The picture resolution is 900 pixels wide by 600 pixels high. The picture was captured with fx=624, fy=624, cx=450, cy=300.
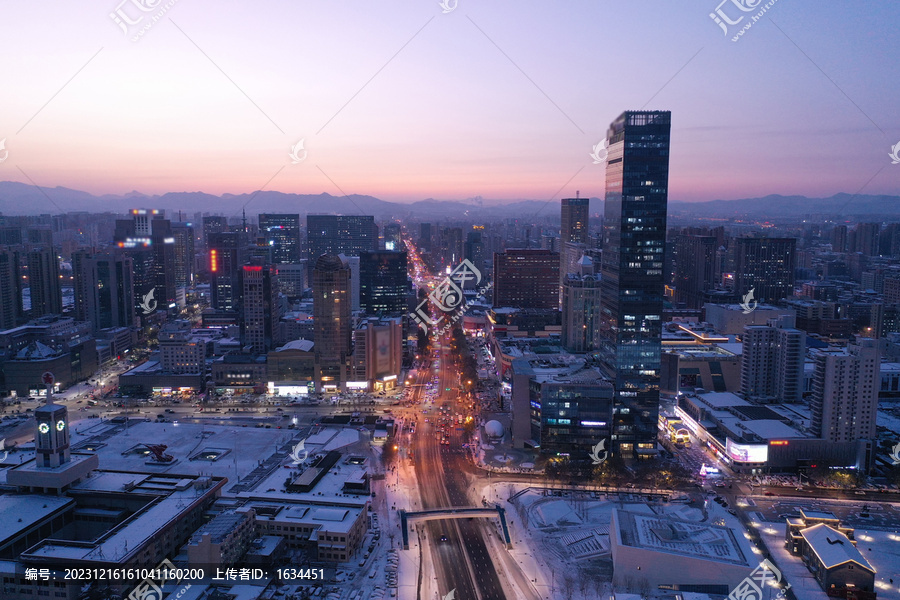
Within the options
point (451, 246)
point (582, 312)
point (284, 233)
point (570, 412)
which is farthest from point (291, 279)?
point (570, 412)

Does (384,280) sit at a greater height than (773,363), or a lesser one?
greater

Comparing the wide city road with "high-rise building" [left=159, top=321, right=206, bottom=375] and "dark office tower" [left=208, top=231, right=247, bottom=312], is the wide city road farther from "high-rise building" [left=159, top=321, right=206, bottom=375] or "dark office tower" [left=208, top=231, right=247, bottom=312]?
"dark office tower" [left=208, top=231, right=247, bottom=312]

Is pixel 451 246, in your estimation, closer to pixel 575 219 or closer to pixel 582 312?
pixel 575 219

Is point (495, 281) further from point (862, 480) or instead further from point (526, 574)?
point (526, 574)

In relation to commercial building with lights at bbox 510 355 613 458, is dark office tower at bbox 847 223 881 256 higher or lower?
higher

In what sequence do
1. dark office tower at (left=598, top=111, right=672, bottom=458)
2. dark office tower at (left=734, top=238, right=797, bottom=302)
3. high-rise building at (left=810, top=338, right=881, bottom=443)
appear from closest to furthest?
high-rise building at (left=810, top=338, right=881, bottom=443) < dark office tower at (left=598, top=111, right=672, bottom=458) < dark office tower at (left=734, top=238, right=797, bottom=302)

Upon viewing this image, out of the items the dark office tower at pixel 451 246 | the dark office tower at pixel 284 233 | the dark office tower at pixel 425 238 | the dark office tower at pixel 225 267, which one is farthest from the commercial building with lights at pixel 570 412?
the dark office tower at pixel 425 238

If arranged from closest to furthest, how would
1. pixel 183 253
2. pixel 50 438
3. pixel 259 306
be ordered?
pixel 50 438, pixel 259 306, pixel 183 253

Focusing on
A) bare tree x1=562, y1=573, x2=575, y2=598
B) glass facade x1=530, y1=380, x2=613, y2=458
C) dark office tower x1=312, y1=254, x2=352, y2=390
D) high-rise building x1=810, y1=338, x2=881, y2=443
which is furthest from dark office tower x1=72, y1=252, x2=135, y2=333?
high-rise building x1=810, y1=338, x2=881, y2=443
